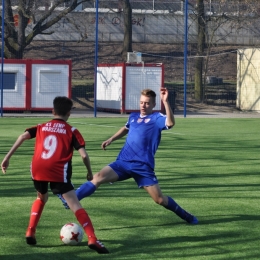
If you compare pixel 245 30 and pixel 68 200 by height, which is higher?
pixel 245 30

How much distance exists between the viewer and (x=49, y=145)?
691 cm

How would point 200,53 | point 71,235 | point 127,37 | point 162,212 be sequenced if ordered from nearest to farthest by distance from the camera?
point 71,235 < point 162,212 < point 200,53 < point 127,37

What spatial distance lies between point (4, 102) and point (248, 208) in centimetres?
2319

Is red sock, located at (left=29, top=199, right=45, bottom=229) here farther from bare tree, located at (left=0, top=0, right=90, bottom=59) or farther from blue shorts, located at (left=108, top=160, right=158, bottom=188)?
bare tree, located at (left=0, top=0, right=90, bottom=59)

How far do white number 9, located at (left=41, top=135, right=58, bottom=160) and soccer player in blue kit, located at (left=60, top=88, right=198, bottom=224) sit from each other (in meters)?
1.19

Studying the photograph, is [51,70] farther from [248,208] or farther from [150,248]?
[150,248]

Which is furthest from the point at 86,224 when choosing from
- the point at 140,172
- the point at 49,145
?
the point at 140,172

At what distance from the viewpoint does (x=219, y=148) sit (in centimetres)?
1744

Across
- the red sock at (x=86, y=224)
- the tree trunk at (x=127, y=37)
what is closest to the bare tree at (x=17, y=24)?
the tree trunk at (x=127, y=37)

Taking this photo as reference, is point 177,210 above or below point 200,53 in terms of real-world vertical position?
below

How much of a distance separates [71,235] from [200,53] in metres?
32.6

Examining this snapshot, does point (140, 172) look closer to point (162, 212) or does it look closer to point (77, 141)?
point (162, 212)

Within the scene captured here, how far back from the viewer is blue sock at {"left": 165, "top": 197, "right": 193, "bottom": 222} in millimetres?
7965

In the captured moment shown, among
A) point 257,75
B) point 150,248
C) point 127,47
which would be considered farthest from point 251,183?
point 127,47
